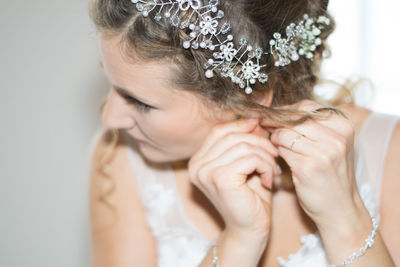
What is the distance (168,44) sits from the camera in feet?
3.12

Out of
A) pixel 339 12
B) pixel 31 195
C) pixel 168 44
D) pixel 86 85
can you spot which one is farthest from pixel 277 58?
pixel 339 12

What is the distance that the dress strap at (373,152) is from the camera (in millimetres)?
1197

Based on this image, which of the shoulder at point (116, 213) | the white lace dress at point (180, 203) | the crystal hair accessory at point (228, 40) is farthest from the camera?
the shoulder at point (116, 213)

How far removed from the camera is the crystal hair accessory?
0.92 meters

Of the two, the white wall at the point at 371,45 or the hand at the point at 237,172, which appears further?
the white wall at the point at 371,45

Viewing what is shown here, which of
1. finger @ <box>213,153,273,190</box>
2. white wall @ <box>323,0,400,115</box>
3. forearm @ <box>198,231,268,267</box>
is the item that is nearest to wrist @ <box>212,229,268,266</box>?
forearm @ <box>198,231,268,267</box>

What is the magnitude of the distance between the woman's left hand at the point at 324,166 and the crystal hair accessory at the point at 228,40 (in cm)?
14

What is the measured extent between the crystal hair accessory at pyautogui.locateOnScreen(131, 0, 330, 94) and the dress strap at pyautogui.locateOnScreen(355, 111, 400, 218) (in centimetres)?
28

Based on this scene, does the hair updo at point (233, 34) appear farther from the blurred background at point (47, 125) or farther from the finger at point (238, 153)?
the blurred background at point (47, 125)

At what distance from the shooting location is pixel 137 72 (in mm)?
973

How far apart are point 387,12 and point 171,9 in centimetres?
196

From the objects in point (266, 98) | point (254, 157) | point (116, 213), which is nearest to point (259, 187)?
point (254, 157)

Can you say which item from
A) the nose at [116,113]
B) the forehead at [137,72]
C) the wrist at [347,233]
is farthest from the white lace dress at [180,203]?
the forehead at [137,72]

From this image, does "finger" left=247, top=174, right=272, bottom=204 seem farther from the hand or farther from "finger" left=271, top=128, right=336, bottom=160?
"finger" left=271, top=128, right=336, bottom=160
